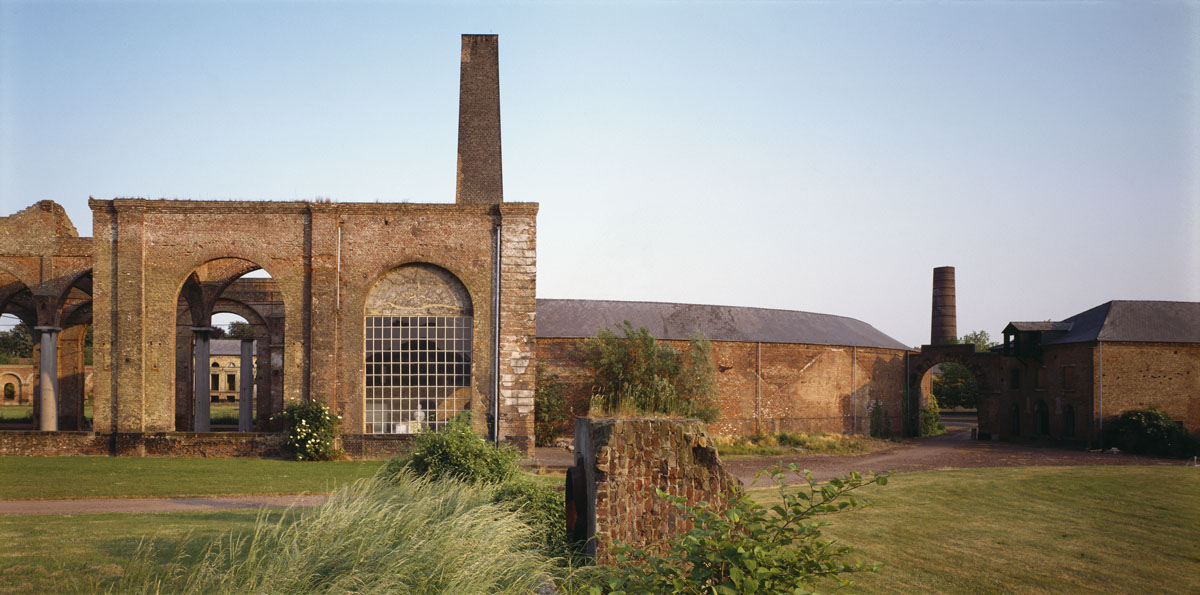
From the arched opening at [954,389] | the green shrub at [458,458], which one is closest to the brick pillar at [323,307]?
the green shrub at [458,458]

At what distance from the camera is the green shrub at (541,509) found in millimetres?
6723

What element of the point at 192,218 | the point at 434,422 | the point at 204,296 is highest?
the point at 192,218

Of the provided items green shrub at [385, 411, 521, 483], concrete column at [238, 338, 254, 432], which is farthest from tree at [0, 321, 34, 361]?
green shrub at [385, 411, 521, 483]

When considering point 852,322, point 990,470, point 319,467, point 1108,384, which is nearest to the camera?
point 319,467

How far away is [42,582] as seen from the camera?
5.95 metres

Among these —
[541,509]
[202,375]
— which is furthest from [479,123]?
[541,509]

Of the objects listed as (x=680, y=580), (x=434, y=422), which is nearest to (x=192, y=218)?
(x=434, y=422)

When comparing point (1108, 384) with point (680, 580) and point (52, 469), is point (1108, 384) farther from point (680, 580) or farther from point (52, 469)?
point (52, 469)

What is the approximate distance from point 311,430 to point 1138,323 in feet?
97.5

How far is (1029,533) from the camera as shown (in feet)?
39.9

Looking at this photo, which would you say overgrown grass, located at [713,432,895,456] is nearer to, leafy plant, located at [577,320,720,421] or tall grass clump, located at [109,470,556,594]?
leafy plant, located at [577,320,720,421]

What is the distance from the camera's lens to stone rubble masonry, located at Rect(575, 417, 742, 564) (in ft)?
16.6

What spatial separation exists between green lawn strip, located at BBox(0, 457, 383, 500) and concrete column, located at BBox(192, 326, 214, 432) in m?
3.39

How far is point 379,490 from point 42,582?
288cm
